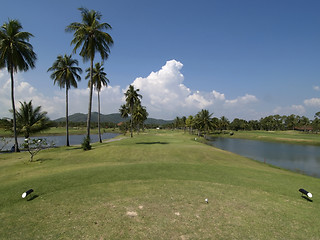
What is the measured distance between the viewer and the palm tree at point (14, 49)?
73.6ft

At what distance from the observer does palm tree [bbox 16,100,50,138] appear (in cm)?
2984

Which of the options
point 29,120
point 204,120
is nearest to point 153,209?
point 29,120

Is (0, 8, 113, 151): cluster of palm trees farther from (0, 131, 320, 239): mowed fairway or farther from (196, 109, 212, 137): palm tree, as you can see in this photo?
(196, 109, 212, 137): palm tree

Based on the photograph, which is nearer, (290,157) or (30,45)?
(30,45)

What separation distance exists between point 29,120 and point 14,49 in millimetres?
13191

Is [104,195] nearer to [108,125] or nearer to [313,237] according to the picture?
[313,237]

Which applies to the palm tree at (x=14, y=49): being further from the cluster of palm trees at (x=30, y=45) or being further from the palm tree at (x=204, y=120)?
the palm tree at (x=204, y=120)

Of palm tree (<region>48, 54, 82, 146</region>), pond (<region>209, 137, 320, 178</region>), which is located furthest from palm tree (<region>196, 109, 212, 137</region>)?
palm tree (<region>48, 54, 82, 146</region>)

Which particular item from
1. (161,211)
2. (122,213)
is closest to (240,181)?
(161,211)

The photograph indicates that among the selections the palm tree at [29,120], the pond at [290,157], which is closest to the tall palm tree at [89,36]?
the palm tree at [29,120]

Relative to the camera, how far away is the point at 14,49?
22828 millimetres

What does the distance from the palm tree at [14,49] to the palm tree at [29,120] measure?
6.63 meters

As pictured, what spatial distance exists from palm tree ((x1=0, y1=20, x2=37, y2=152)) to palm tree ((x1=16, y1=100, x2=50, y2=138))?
6.63 meters

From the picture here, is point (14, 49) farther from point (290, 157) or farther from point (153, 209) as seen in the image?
point (290, 157)
